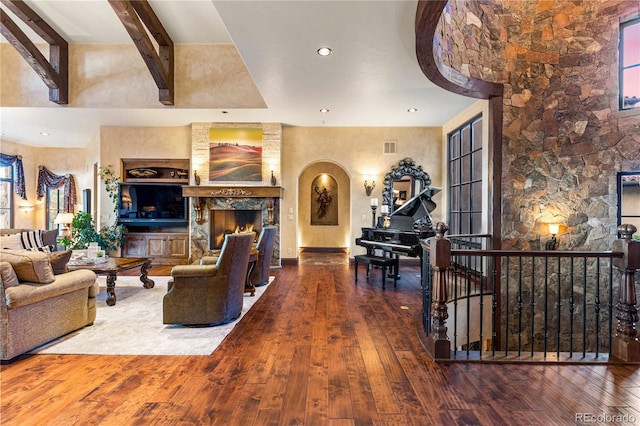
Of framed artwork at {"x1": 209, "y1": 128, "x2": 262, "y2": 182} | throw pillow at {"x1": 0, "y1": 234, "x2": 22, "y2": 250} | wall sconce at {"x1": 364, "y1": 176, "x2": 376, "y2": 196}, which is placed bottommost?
throw pillow at {"x1": 0, "y1": 234, "x2": 22, "y2": 250}

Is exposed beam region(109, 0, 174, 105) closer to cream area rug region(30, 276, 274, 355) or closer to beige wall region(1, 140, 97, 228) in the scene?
cream area rug region(30, 276, 274, 355)

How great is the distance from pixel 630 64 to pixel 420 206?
12.0ft

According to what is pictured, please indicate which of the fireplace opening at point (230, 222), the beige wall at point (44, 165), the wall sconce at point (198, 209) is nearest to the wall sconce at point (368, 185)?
the fireplace opening at point (230, 222)

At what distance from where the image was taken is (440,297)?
9.24 ft

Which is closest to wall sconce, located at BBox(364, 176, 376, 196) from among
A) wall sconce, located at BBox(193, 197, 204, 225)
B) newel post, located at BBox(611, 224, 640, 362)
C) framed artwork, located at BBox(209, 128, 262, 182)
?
framed artwork, located at BBox(209, 128, 262, 182)

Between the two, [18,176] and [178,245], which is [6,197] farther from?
[178,245]

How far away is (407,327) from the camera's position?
3.54 meters

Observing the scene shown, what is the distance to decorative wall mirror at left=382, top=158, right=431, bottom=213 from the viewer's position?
735 centimetres

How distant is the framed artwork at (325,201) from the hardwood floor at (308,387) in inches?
278

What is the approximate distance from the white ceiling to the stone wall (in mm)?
1021

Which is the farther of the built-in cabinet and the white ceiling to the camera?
the built-in cabinet

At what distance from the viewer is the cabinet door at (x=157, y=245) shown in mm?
7520

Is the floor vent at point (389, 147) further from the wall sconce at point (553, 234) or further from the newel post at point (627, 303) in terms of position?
the newel post at point (627, 303)

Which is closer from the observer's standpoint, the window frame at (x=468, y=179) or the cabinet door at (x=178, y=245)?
the window frame at (x=468, y=179)
